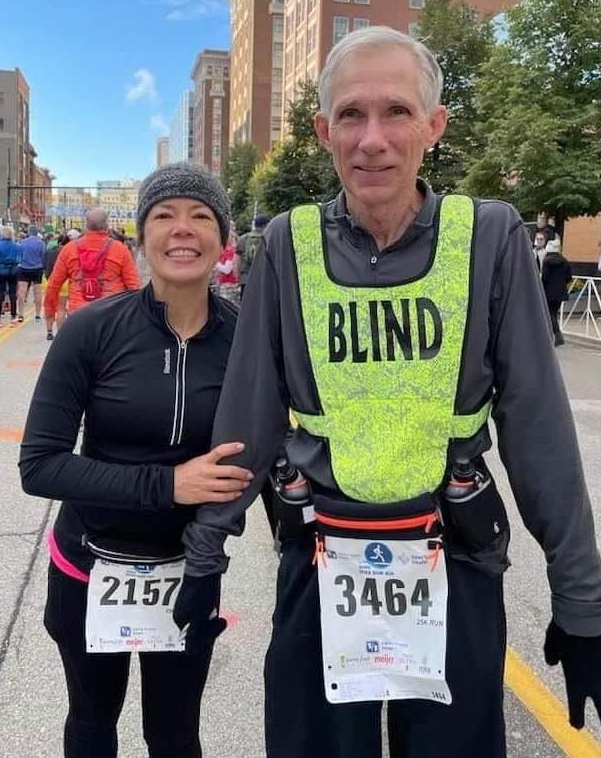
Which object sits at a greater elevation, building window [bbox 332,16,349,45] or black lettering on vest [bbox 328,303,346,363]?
building window [bbox 332,16,349,45]

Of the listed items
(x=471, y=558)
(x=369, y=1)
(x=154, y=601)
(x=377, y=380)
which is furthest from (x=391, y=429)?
(x=369, y=1)

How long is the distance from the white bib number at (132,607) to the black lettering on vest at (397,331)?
0.86m

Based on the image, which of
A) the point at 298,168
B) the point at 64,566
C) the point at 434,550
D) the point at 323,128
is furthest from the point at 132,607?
the point at 298,168

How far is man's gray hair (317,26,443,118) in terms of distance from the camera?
174 centimetres

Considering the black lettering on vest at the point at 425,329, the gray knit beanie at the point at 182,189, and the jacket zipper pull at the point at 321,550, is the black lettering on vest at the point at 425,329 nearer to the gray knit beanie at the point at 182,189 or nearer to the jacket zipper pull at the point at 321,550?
the jacket zipper pull at the point at 321,550

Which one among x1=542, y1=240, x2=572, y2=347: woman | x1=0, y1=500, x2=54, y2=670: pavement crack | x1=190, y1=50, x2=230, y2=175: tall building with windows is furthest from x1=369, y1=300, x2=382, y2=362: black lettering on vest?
x1=190, y1=50, x2=230, y2=175: tall building with windows

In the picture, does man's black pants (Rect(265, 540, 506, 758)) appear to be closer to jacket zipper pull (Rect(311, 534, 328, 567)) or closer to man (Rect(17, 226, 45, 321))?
jacket zipper pull (Rect(311, 534, 328, 567))

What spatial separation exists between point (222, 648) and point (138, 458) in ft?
5.47

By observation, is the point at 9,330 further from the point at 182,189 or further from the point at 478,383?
the point at 478,383

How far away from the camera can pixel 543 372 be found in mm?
1688

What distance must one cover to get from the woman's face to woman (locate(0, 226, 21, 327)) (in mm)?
14710

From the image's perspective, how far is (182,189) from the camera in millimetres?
2039

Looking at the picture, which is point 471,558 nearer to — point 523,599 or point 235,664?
point 235,664

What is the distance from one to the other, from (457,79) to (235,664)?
121 feet
